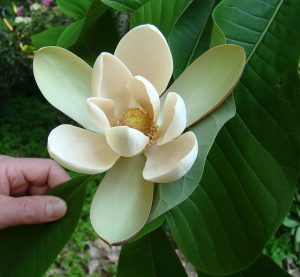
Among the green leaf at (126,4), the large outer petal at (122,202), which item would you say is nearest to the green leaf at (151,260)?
the large outer petal at (122,202)

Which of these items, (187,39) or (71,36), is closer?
(187,39)

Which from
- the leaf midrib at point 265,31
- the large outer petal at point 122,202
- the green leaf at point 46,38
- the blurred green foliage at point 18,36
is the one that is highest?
the leaf midrib at point 265,31

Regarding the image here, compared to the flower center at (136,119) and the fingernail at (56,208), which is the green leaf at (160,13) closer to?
the flower center at (136,119)

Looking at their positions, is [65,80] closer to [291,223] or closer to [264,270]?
[264,270]

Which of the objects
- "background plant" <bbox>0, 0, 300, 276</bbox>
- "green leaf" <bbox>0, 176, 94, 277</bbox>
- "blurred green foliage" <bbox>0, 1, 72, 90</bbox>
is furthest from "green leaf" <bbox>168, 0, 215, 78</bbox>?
"blurred green foliage" <bbox>0, 1, 72, 90</bbox>

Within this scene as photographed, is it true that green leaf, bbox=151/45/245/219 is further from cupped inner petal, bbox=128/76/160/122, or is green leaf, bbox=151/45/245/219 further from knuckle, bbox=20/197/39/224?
knuckle, bbox=20/197/39/224

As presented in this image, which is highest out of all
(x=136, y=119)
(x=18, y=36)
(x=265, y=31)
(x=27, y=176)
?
(x=265, y=31)

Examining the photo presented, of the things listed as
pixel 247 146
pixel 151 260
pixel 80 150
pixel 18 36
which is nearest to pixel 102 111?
pixel 80 150
